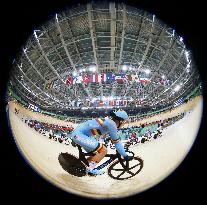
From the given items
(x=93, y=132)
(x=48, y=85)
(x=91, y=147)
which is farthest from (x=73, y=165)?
(x=48, y=85)

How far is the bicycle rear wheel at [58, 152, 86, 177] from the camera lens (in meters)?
5.09

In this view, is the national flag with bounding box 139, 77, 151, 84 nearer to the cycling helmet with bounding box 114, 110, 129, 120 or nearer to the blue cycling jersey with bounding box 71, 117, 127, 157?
the cycling helmet with bounding box 114, 110, 129, 120

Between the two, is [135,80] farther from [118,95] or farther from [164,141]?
[164,141]

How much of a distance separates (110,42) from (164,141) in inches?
74.2

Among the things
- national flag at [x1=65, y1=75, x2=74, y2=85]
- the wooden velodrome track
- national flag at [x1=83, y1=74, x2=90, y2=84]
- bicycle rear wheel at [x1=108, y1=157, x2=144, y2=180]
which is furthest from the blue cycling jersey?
national flag at [x1=65, y1=75, x2=74, y2=85]

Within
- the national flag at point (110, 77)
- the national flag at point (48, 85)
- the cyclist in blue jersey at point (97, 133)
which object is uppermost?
the national flag at point (48, 85)

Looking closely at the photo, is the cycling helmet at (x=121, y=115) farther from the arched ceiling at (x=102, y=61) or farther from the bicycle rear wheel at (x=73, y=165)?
the bicycle rear wheel at (x=73, y=165)

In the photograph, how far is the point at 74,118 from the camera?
5.72 meters

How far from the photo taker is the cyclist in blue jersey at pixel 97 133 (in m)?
4.71

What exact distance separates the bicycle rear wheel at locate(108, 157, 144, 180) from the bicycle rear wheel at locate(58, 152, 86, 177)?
1.38ft

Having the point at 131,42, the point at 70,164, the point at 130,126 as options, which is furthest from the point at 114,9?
the point at 70,164

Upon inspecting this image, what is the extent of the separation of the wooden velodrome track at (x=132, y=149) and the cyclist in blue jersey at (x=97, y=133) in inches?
12.3

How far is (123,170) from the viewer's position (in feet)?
16.9

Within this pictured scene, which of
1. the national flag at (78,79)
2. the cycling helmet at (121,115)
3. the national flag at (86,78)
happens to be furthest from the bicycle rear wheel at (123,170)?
the national flag at (78,79)
